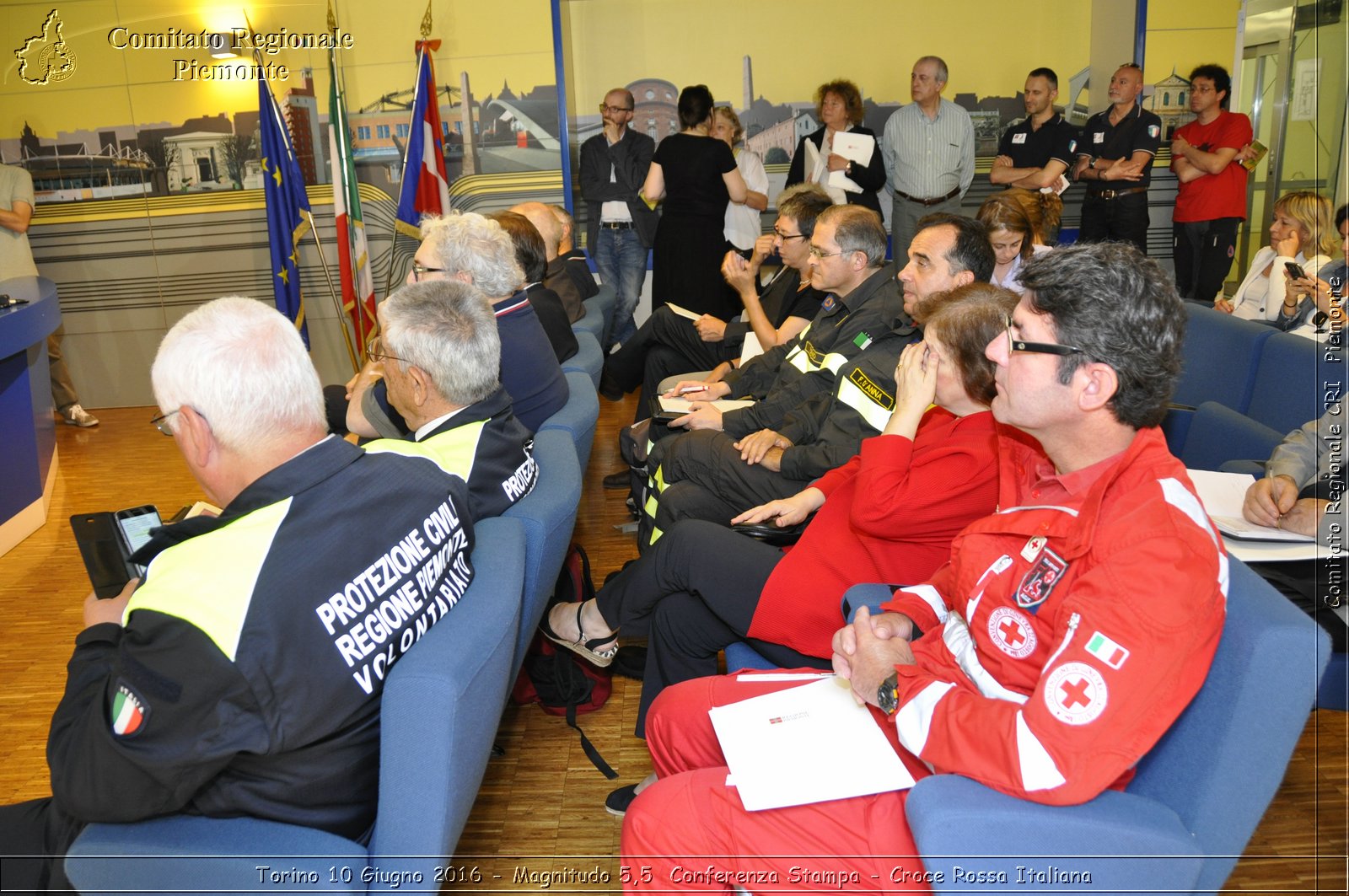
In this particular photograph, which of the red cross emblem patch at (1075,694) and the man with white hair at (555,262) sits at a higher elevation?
the man with white hair at (555,262)

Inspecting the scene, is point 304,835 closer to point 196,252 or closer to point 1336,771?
point 1336,771

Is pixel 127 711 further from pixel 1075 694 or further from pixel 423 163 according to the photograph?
pixel 423 163

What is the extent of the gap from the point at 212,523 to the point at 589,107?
6.51 m

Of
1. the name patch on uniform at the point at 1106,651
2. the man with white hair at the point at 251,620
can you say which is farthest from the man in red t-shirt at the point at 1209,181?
the man with white hair at the point at 251,620

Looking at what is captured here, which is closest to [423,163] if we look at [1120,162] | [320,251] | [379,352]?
[320,251]

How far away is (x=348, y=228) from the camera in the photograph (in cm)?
628

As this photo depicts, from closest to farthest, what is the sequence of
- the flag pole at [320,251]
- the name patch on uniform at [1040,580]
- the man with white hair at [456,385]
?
1. the name patch on uniform at [1040,580]
2. the man with white hair at [456,385]
3. the flag pole at [320,251]

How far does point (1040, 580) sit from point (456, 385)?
4.24ft

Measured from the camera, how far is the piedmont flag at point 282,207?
6.09 meters

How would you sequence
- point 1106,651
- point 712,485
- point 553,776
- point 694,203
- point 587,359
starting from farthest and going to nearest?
1. point 694,203
2. point 587,359
3. point 712,485
4. point 553,776
5. point 1106,651

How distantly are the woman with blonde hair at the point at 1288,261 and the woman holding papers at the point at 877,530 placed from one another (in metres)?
2.19

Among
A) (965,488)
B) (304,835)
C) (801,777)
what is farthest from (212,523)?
(965,488)

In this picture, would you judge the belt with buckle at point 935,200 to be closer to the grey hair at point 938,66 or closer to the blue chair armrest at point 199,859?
the grey hair at point 938,66

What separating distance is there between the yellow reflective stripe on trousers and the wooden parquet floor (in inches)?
44.0
